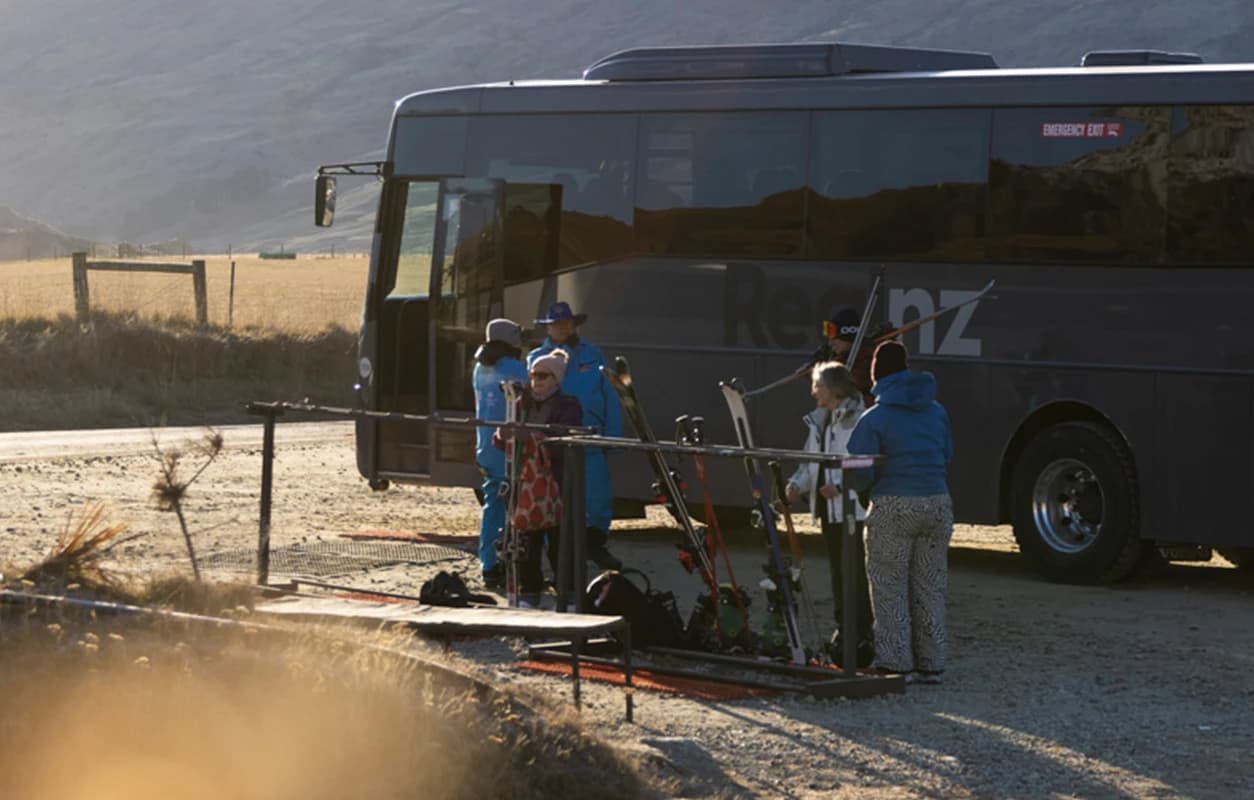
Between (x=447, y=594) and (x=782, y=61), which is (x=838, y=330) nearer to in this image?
(x=447, y=594)

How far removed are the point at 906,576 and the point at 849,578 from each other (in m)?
1.19

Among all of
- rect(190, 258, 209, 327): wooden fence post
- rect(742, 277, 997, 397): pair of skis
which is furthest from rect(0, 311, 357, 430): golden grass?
rect(742, 277, 997, 397): pair of skis

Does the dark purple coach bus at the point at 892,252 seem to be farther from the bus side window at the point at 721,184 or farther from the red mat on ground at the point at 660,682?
the red mat on ground at the point at 660,682

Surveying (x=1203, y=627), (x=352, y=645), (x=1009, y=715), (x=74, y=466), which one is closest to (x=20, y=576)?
(x=352, y=645)

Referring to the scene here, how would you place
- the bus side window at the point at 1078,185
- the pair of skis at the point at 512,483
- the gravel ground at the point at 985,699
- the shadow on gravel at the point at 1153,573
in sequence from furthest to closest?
the shadow on gravel at the point at 1153,573 < the bus side window at the point at 1078,185 < the pair of skis at the point at 512,483 < the gravel ground at the point at 985,699

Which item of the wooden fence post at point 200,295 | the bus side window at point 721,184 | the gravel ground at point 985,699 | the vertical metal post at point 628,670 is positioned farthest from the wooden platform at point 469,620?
the wooden fence post at point 200,295

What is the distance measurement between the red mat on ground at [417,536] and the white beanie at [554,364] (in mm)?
4436

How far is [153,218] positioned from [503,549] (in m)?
185

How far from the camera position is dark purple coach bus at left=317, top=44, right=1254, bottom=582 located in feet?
48.1

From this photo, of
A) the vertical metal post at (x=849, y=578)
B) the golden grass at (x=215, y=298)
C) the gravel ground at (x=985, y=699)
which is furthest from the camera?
the golden grass at (x=215, y=298)

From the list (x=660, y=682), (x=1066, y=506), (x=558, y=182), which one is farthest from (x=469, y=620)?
(x=558, y=182)

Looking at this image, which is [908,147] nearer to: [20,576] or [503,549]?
[503,549]

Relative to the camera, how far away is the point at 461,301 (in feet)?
58.7

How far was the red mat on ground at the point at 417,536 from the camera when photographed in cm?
1709
